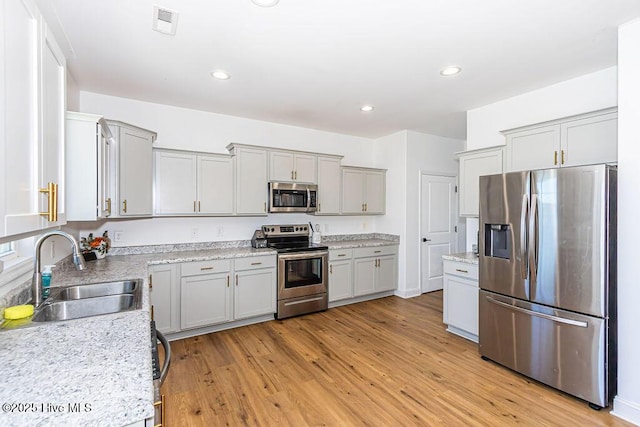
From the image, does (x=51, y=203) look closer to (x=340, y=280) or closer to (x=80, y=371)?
(x=80, y=371)

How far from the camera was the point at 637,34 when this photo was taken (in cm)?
202

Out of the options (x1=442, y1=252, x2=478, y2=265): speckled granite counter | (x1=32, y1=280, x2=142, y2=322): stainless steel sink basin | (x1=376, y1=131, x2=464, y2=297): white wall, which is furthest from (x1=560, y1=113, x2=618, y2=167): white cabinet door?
(x1=32, y1=280, x2=142, y2=322): stainless steel sink basin

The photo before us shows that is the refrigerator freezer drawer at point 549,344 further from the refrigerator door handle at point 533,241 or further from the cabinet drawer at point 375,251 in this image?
the cabinet drawer at point 375,251

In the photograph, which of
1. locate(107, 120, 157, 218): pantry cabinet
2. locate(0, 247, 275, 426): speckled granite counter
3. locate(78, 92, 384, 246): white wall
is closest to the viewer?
locate(0, 247, 275, 426): speckled granite counter

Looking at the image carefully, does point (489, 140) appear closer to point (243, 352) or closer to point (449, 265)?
point (449, 265)

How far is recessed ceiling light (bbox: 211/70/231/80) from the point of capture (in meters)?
2.76

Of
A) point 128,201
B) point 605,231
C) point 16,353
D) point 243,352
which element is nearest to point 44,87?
point 16,353

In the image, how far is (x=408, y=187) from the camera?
187 inches

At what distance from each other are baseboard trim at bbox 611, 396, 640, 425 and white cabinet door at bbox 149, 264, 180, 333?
12.0 feet

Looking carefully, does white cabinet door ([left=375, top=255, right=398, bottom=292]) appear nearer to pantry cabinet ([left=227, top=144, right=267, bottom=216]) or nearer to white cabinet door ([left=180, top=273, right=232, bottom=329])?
pantry cabinet ([left=227, top=144, right=267, bottom=216])

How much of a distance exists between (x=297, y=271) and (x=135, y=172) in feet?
7.00

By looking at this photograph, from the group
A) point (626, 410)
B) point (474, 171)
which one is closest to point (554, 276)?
point (626, 410)

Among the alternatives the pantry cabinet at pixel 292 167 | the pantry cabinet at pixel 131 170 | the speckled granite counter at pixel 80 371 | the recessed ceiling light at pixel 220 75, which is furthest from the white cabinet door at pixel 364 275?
the speckled granite counter at pixel 80 371

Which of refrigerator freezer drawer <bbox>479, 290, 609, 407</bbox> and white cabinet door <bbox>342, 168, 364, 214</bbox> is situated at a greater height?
white cabinet door <bbox>342, 168, 364, 214</bbox>
